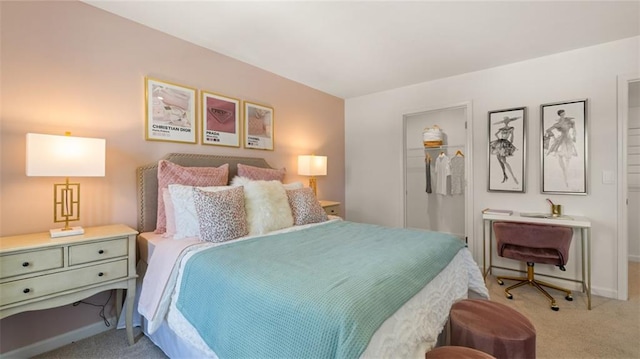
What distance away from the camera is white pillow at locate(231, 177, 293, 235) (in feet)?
7.30

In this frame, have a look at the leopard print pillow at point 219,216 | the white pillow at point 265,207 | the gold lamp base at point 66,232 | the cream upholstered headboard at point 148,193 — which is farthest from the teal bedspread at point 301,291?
the cream upholstered headboard at point 148,193

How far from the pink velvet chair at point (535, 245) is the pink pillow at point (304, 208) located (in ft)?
5.97

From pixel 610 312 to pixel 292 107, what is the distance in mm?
3822

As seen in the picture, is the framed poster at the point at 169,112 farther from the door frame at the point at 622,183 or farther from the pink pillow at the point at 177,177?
the door frame at the point at 622,183

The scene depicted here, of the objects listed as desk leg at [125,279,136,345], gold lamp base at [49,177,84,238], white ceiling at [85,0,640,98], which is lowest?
desk leg at [125,279,136,345]

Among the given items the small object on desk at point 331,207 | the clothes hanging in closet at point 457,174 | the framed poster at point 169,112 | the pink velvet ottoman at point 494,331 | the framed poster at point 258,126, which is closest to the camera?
the pink velvet ottoman at point 494,331

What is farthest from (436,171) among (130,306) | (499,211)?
(130,306)

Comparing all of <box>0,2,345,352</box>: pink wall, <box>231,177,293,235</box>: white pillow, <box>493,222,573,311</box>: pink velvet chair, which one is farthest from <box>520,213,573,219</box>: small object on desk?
<box>0,2,345,352</box>: pink wall

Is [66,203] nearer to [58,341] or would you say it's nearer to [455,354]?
[58,341]

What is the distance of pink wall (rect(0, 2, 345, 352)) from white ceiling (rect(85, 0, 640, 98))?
20cm

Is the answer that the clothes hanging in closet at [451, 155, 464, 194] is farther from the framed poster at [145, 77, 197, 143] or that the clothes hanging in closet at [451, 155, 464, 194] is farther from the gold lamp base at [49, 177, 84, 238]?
the gold lamp base at [49, 177, 84, 238]

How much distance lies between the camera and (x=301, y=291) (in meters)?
1.12

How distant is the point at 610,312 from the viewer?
2408 mm

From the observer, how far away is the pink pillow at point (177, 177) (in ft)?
7.48
